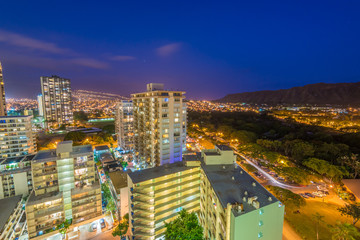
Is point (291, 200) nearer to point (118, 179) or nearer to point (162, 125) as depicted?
point (162, 125)

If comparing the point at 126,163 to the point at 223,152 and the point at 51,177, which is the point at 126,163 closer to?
the point at 51,177

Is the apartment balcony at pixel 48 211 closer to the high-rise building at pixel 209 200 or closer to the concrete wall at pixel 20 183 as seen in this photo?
the concrete wall at pixel 20 183

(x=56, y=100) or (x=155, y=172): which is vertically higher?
(x=56, y=100)

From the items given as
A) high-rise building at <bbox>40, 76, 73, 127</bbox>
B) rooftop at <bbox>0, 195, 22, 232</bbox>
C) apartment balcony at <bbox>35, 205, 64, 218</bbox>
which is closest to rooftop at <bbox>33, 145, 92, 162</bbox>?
apartment balcony at <bbox>35, 205, 64, 218</bbox>

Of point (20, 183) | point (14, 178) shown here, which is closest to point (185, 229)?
point (20, 183)

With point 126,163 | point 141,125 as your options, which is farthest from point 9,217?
point 141,125
